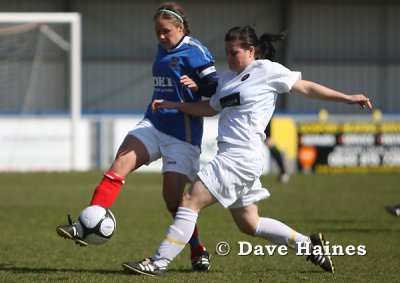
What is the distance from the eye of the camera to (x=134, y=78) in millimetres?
33719

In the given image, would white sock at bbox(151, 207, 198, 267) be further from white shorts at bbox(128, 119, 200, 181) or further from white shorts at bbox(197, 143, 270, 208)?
white shorts at bbox(128, 119, 200, 181)

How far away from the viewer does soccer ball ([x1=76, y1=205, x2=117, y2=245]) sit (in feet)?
23.9

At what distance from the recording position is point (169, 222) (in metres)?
12.3

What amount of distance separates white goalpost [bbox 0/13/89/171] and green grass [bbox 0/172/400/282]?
1.23 metres

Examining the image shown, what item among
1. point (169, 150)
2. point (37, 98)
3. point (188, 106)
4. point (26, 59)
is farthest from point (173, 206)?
point (37, 98)

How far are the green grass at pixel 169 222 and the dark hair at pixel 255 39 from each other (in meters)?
1.68

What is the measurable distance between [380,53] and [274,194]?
19.0 meters

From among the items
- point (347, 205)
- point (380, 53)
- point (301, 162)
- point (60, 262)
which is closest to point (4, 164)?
point (301, 162)

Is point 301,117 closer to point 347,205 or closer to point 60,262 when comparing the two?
point 347,205

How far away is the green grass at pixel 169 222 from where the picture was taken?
7.56m

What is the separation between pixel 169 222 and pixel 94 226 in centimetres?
506

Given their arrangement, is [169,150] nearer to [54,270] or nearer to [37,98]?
[54,270]

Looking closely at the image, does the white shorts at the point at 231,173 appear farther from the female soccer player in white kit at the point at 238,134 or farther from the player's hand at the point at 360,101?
the player's hand at the point at 360,101

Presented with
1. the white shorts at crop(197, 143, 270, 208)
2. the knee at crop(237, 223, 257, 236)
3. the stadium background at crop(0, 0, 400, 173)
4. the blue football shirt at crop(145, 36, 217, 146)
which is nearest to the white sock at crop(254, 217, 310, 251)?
the knee at crop(237, 223, 257, 236)
